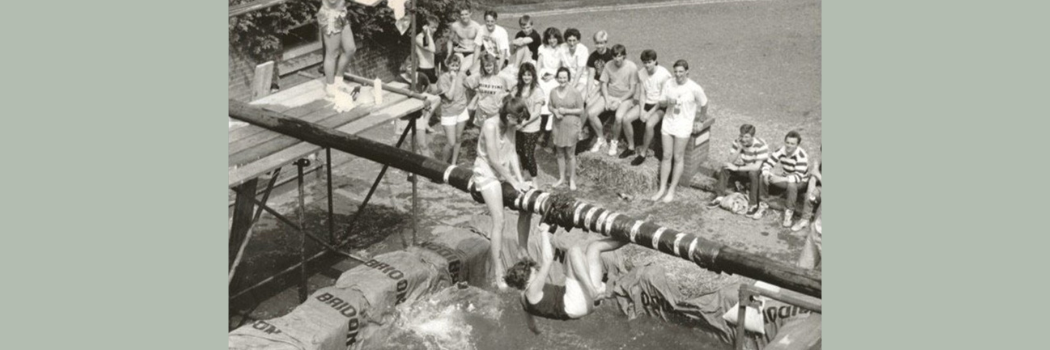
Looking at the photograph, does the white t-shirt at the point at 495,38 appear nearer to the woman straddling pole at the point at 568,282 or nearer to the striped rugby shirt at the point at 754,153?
the striped rugby shirt at the point at 754,153

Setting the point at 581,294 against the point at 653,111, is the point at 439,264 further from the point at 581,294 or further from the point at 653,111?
the point at 653,111

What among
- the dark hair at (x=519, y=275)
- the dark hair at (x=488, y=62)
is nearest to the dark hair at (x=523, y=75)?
the dark hair at (x=488, y=62)

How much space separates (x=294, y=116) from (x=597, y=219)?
3.97 m

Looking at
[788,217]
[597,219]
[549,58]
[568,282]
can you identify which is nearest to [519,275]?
[568,282]

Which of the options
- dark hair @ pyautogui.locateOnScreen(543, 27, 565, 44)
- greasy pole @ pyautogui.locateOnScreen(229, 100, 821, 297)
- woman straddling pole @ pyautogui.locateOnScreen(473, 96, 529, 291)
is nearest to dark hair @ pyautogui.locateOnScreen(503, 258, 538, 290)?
greasy pole @ pyautogui.locateOnScreen(229, 100, 821, 297)

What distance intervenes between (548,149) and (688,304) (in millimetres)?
5307

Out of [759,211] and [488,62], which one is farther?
[488,62]

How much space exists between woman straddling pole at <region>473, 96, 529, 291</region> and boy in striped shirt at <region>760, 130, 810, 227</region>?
13.4 feet

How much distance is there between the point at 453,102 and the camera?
682 inches

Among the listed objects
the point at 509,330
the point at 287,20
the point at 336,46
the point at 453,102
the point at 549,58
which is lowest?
the point at 509,330

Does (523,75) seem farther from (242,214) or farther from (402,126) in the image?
(242,214)

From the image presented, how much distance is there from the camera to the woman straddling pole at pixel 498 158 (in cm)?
1259

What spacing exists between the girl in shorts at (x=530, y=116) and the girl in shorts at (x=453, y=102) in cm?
74

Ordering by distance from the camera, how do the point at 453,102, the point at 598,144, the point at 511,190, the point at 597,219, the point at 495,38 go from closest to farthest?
the point at 597,219 → the point at 511,190 → the point at 453,102 → the point at 598,144 → the point at 495,38
